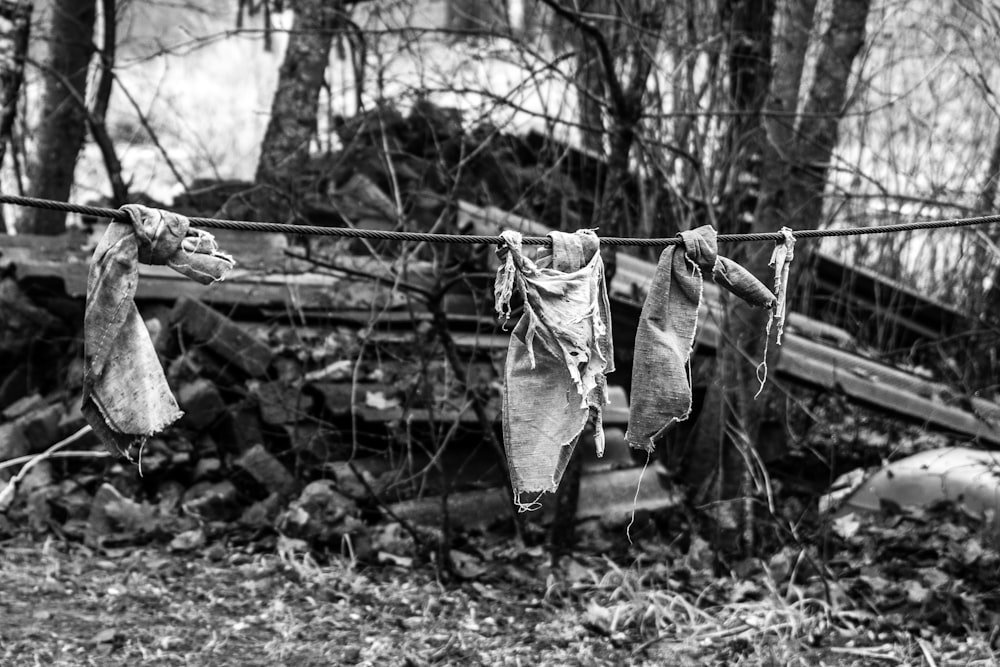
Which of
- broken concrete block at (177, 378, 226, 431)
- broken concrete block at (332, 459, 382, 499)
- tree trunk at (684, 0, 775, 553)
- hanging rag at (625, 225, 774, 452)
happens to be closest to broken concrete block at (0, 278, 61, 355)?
broken concrete block at (177, 378, 226, 431)

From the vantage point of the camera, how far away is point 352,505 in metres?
5.71

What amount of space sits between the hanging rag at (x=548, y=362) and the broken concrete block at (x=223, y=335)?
12.5ft

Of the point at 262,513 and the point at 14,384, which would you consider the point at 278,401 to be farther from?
the point at 14,384

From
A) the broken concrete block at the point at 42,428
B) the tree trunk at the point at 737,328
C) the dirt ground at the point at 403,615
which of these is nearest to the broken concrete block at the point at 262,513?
the dirt ground at the point at 403,615

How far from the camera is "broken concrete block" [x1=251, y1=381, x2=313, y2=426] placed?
603 cm

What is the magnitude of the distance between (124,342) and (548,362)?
1.00 m

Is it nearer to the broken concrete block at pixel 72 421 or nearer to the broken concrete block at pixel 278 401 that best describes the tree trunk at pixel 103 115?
the broken concrete block at pixel 72 421

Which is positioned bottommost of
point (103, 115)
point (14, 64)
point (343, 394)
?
point (343, 394)

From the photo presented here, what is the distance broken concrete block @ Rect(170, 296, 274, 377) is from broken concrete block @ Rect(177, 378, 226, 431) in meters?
0.23

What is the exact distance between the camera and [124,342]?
2.40m

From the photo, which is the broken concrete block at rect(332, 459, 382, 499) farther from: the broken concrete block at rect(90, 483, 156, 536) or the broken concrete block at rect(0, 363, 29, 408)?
the broken concrete block at rect(0, 363, 29, 408)

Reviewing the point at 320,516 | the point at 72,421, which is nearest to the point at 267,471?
the point at 320,516

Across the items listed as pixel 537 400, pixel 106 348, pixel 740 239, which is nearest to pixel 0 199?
pixel 106 348

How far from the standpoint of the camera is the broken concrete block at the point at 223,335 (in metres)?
6.20
